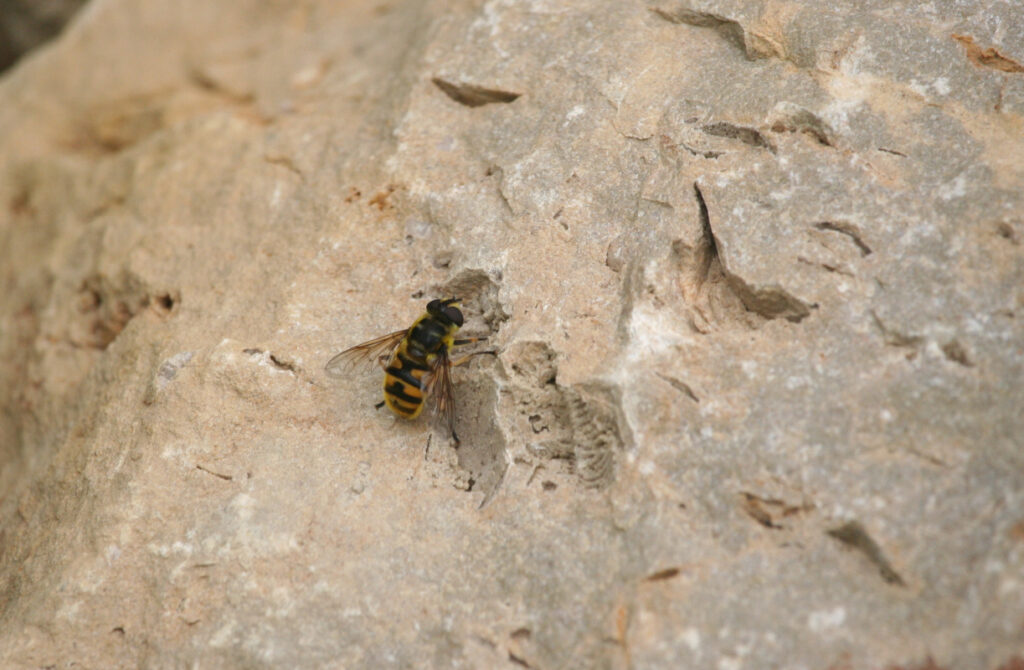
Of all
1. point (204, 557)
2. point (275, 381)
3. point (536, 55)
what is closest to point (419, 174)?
point (536, 55)

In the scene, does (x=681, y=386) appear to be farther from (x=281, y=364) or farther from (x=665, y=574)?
(x=281, y=364)

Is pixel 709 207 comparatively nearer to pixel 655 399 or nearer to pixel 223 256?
pixel 655 399

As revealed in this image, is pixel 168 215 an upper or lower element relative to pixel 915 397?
lower

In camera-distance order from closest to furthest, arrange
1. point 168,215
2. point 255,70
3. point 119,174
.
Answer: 1. point 168,215
2. point 119,174
3. point 255,70

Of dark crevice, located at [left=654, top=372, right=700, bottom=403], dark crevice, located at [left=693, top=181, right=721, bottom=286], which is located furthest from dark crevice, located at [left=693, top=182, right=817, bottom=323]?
dark crevice, located at [left=654, top=372, right=700, bottom=403]

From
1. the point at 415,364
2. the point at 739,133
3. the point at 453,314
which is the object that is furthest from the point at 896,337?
the point at 415,364

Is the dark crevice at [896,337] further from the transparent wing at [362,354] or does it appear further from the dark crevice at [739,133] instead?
the transparent wing at [362,354]

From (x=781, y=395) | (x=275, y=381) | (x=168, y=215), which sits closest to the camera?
(x=781, y=395)
